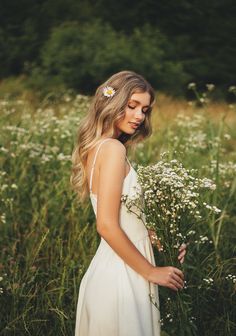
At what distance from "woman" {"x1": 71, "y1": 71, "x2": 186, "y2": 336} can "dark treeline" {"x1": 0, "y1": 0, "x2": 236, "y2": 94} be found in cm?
1518

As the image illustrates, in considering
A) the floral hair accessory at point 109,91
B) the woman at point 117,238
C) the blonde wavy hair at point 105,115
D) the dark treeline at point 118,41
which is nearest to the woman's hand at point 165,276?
the woman at point 117,238

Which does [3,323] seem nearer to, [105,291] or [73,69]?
[105,291]

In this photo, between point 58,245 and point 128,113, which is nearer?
point 128,113

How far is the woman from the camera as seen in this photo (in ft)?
7.37

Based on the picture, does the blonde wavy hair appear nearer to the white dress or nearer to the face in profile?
the face in profile

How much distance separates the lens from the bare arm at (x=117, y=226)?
2.23 meters

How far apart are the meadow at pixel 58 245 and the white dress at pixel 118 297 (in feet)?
0.73

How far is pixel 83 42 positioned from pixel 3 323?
15.0 meters

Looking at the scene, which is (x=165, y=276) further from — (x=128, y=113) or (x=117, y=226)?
(x=128, y=113)

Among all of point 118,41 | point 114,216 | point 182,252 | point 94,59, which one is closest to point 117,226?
point 114,216

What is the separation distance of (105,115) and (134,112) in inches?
4.9

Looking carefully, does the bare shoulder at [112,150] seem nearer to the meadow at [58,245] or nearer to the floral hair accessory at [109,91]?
the floral hair accessory at [109,91]

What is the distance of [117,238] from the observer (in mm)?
2225

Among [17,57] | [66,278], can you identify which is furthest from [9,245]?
[17,57]
